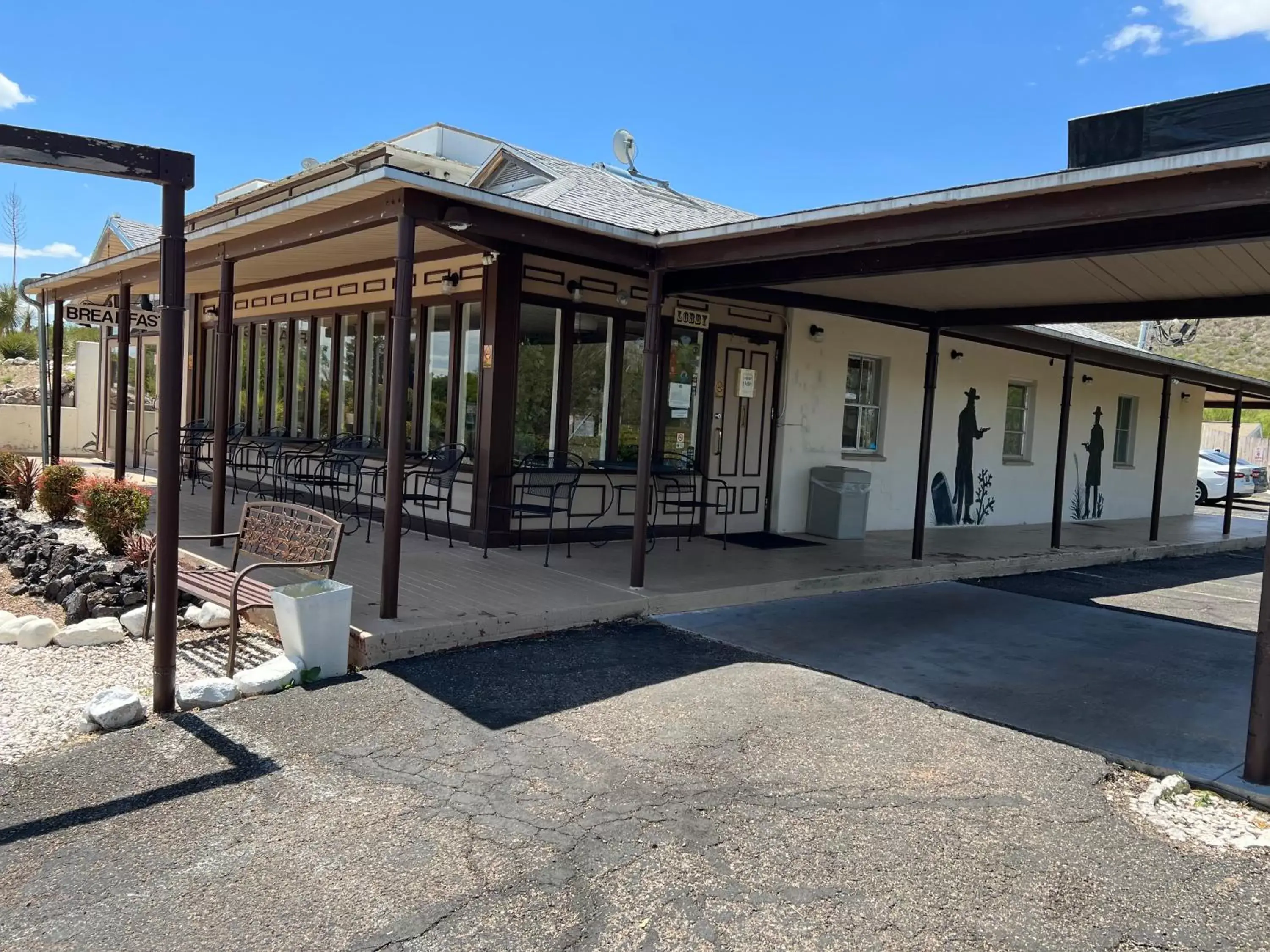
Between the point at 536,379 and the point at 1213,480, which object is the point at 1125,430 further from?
the point at 536,379

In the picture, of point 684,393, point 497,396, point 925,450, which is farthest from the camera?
point 684,393

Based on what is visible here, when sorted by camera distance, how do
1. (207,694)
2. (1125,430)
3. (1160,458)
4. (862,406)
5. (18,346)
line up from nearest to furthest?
(207,694)
(862,406)
(1160,458)
(1125,430)
(18,346)

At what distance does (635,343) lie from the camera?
9.39 meters

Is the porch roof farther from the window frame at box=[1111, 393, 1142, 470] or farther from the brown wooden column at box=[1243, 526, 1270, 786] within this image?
the window frame at box=[1111, 393, 1142, 470]

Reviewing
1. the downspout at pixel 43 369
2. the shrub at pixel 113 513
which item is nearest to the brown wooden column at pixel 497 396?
the shrub at pixel 113 513

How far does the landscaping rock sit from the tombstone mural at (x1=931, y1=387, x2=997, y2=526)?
978 centimetres

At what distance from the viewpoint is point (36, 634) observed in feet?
18.5

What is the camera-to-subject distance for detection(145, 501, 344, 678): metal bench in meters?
5.06

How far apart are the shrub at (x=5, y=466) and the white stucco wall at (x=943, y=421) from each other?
8.40 meters

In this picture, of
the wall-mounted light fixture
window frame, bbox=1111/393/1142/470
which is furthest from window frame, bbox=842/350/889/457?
the wall-mounted light fixture

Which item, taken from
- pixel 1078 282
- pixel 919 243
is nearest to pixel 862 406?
pixel 1078 282

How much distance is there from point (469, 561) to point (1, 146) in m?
4.52

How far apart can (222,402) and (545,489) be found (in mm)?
2854

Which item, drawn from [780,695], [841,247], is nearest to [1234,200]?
[841,247]
